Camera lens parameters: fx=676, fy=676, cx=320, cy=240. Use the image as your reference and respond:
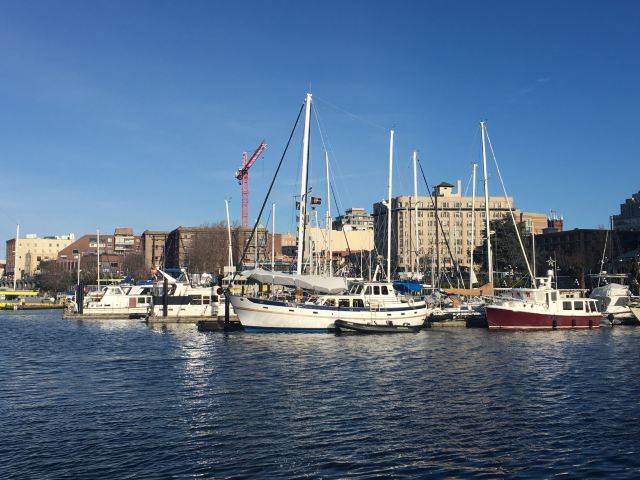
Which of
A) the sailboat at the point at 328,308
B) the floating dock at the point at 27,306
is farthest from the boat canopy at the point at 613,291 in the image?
the floating dock at the point at 27,306

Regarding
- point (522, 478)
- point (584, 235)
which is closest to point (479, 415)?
point (522, 478)

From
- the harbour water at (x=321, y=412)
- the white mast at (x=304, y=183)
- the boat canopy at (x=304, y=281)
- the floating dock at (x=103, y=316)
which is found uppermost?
the white mast at (x=304, y=183)

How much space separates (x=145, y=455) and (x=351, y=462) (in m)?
6.60

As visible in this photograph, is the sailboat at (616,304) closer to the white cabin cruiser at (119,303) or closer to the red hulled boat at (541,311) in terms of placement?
the red hulled boat at (541,311)

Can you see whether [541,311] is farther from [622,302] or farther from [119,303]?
[119,303]

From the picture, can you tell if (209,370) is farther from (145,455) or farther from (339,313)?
(339,313)

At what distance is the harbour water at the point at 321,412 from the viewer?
819 inches

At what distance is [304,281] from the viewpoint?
63469 millimetres

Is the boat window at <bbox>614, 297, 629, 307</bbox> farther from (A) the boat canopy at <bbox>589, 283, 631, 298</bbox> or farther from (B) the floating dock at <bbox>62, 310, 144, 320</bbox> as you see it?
(B) the floating dock at <bbox>62, 310, 144, 320</bbox>

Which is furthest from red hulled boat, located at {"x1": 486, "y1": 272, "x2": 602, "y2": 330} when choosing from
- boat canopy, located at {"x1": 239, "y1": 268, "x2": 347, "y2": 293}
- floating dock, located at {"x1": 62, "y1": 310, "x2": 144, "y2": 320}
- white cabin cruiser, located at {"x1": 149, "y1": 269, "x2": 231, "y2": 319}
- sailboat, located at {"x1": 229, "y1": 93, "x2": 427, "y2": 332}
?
floating dock, located at {"x1": 62, "y1": 310, "x2": 144, "y2": 320}

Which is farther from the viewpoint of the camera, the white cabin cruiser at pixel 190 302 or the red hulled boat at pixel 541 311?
the white cabin cruiser at pixel 190 302

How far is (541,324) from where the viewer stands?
6725 cm

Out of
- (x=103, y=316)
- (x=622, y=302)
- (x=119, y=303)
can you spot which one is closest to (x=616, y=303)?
(x=622, y=302)

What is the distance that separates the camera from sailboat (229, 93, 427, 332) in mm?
61438
